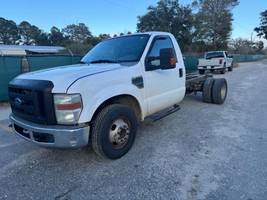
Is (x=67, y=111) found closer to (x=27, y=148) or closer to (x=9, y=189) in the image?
(x=9, y=189)

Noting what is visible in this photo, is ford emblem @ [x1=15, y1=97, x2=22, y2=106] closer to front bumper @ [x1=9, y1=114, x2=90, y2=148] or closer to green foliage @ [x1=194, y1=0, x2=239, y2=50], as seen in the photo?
front bumper @ [x1=9, y1=114, x2=90, y2=148]

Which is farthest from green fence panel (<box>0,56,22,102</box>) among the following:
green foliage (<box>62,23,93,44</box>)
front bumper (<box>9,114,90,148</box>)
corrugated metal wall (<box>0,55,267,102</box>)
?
green foliage (<box>62,23,93,44</box>)

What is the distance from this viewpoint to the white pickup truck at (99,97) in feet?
9.14

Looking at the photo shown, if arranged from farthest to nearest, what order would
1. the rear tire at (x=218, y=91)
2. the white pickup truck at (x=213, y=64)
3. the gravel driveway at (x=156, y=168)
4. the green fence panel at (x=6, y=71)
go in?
the white pickup truck at (x=213, y=64) → the green fence panel at (x=6, y=71) → the rear tire at (x=218, y=91) → the gravel driveway at (x=156, y=168)

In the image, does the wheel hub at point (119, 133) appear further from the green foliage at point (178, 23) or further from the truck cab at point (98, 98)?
the green foliage at point (178, 23)

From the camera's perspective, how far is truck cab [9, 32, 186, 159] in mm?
2783

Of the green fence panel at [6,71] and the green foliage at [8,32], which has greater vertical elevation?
the green foliage at [8,32]

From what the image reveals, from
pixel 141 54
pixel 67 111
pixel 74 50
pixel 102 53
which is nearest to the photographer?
pixel 67 111

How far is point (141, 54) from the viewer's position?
3836 millimetres

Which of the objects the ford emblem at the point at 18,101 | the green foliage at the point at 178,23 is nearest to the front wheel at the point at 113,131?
the ford emblem at the point at 18,101

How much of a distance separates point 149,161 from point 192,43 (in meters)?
36.3

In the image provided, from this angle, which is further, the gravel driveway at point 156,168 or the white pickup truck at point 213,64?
the white pickup truck at point 213,64

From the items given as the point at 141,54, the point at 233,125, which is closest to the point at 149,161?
the point at 141,54

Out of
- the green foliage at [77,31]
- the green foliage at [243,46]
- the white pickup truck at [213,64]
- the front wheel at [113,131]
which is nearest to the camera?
the front wheel at [113,131]
